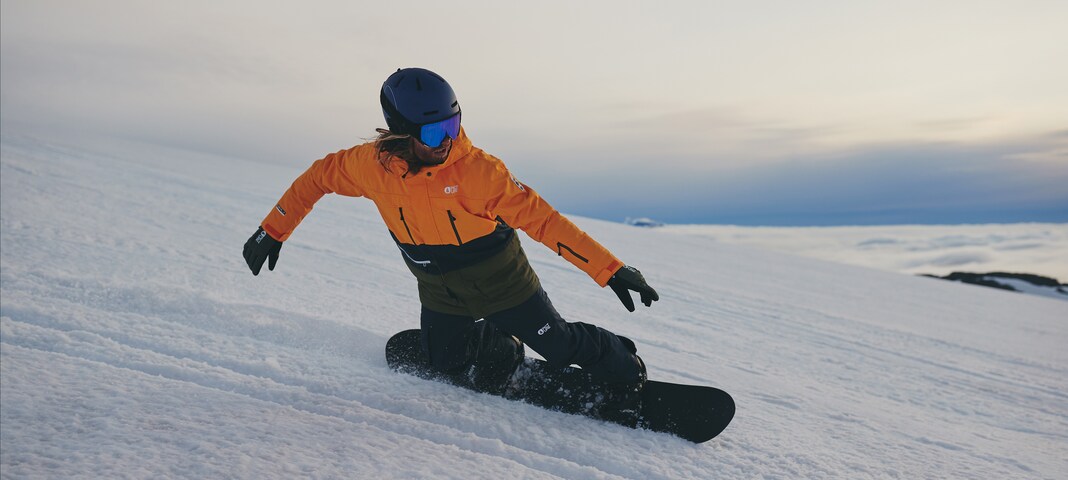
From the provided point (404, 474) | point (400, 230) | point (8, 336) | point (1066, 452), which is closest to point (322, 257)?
point (8, 336)

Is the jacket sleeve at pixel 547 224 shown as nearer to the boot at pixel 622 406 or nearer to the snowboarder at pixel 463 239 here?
the snowboarder at pixel 463 239

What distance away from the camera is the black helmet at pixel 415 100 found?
2410mm

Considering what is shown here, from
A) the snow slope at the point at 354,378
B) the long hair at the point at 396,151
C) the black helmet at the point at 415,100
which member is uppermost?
the black helmet at the point at 415,100

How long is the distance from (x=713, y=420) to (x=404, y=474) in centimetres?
142

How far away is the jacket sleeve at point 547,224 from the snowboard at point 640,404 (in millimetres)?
616

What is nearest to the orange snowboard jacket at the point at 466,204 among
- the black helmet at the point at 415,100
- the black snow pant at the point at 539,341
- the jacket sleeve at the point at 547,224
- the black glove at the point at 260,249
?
the jacket sleeve at the point at 547,224

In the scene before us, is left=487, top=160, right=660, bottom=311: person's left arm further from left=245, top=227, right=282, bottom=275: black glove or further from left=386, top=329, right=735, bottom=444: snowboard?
left=245, top=227, right=282, bottom=275: black glove

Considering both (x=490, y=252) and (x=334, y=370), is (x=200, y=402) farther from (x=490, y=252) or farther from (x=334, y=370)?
(x=490, y=252)

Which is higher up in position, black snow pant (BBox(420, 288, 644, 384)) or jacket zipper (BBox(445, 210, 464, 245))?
jacket zipper (BBox(445, 210, 464, 245))

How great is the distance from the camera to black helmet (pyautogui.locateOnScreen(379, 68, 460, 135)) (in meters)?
2.41

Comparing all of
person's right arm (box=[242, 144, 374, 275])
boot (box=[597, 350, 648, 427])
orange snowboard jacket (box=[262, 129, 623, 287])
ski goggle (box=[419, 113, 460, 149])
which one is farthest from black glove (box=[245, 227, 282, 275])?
boot (box=[597, 350, 648, 427])

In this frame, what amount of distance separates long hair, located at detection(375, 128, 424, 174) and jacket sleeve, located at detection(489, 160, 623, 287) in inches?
13.2

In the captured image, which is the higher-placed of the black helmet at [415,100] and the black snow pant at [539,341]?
the black helmet at [415,100]

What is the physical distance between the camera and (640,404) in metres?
2.82
